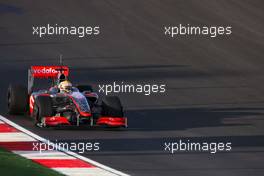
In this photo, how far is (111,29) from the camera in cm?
3972

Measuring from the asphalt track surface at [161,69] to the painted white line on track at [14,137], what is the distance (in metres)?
0.48

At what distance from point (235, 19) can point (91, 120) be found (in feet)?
54.9

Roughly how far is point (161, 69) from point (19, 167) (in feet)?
47.1

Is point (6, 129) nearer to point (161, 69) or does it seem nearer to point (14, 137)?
point (14, 137)

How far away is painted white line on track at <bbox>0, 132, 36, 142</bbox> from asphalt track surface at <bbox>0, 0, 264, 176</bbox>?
48cm

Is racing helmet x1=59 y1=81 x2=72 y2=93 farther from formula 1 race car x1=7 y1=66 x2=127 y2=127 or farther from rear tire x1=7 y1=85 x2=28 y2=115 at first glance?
rear tire x1=7 y1=85 x2=28 y2=115

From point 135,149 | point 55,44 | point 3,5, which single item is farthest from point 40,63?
point 135,149

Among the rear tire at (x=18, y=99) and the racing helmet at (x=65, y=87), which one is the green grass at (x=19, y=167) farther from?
the rear tire at (x=18, y=99)

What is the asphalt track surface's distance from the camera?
23125 millimetres

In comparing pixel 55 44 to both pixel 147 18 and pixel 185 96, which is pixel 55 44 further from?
pixel 185 96

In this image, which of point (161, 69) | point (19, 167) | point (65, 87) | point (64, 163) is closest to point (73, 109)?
point (65, 87)

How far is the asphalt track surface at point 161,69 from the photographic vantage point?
23.1 metres

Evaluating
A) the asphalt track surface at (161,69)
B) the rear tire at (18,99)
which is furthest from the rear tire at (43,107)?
the rear tire at (18,99)

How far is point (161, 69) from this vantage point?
1362 inches
